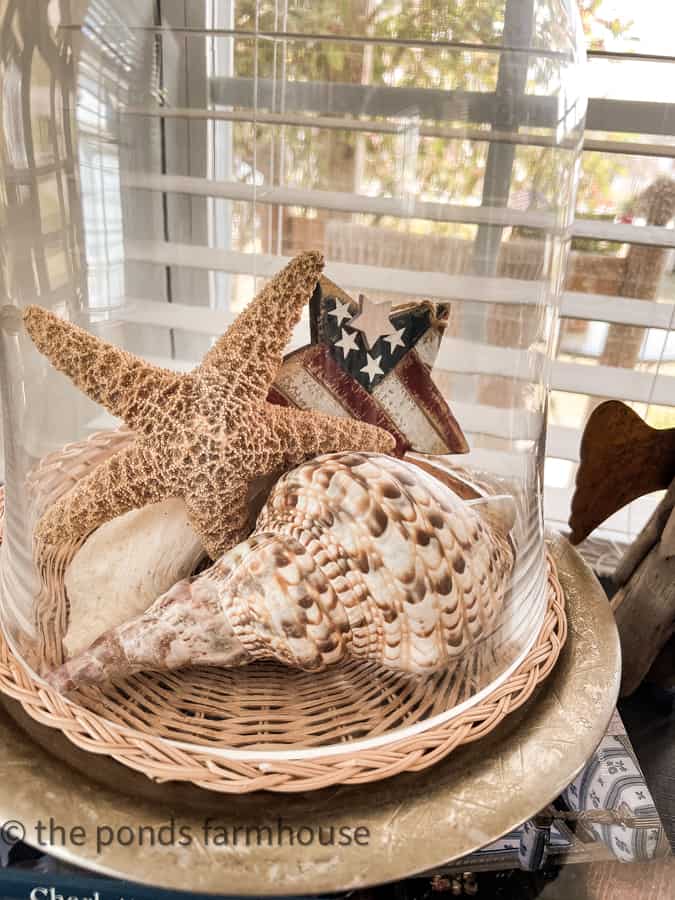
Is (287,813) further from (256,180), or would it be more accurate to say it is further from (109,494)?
(256,180)

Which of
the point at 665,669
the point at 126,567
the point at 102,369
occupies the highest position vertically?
the point at 102,369

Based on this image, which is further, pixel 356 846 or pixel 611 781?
pixel 611 781

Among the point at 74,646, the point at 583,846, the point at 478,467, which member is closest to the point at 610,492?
the point at 478,467

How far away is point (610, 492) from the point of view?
61 centimetres

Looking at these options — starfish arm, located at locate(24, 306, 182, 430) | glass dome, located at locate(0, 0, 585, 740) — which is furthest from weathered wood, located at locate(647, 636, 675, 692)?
starfish arm, located at locate(24, 306, 182, 430)

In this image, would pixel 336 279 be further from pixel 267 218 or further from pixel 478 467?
pixel 478 467

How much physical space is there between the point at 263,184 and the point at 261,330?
9cm

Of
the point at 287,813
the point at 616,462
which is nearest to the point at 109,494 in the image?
the point at 287,813

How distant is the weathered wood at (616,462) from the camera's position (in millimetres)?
587

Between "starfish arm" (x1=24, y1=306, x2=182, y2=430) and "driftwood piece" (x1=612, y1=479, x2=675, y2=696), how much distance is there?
1.22ft

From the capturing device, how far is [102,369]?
420 mm

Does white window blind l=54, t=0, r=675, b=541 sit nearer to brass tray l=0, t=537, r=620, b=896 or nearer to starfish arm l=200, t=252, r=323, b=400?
starfish arm l=200, t=252, r=323, b=400

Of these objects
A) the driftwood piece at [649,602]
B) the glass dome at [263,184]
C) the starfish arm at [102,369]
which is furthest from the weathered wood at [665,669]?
the starfish arm at [102,369]

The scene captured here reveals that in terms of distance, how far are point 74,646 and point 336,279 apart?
0.26 metres
